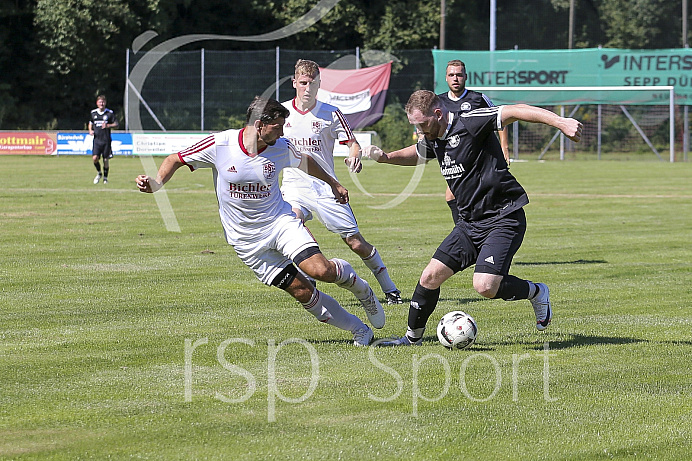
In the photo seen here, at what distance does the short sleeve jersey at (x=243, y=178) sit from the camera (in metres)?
7.03

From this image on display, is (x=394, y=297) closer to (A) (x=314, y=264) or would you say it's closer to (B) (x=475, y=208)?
(B) (x=475, y=208)

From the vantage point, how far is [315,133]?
9727mm

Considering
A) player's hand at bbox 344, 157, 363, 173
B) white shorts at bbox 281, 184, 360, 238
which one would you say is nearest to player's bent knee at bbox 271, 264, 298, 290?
player's hand at bbox 344, 157, 363, 173

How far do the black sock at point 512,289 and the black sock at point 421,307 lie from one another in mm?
498

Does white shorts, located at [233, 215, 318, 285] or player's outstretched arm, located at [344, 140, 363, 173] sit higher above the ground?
player's outstretched arm, located at [344, 140, 363, 173]

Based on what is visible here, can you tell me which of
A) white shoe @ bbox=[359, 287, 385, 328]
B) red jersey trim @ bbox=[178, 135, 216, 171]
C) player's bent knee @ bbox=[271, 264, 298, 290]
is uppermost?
red jersey trim @ bbox=[178, 135, 216, 171]

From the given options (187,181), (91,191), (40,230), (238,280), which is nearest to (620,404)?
(238,280)

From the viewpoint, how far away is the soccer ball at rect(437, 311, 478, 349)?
7066mm

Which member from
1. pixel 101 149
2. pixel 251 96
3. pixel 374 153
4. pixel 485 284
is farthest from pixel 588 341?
pixel 251 96

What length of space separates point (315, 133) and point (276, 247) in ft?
9.43

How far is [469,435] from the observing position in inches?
198

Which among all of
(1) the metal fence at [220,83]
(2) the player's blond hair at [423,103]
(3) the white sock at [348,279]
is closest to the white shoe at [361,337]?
(3) the white sock at [348,279]

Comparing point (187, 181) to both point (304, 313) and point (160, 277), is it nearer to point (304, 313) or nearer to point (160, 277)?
point (160, 277)

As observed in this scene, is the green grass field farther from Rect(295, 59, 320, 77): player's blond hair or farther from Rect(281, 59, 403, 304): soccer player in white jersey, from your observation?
Rect(295, 59, 320, 77): player's blond hair
